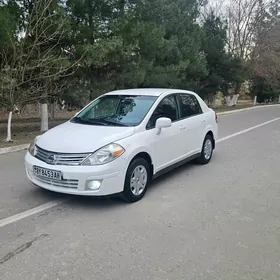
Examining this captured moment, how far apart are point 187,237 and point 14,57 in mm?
7511

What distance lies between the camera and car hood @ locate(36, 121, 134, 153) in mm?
4117

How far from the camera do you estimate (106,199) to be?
14.9 ft

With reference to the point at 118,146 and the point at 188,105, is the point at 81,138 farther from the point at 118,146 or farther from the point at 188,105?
the point at 188,105

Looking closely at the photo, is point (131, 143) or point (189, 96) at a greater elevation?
point (189, 96)

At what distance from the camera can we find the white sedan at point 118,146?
4.05 meters

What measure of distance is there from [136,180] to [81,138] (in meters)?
1.00

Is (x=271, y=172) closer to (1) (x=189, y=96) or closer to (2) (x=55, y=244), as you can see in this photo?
(1) (x=189, y=96)

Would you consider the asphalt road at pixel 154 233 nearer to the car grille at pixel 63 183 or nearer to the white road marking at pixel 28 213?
the white road marking at pixel 28 213

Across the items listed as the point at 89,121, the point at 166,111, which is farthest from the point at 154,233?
the point at 166,111

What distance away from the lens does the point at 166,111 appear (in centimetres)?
537

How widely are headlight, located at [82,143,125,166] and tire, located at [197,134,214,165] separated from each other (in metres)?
2.89

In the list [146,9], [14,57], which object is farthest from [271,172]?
[146,9]

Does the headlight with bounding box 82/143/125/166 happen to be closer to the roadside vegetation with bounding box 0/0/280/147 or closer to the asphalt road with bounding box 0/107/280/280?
the asphalt road with bounding box 0/107/280/280

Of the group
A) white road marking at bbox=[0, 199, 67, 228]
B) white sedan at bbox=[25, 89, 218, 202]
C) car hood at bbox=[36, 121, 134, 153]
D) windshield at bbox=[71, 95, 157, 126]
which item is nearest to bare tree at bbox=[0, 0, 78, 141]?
windshield at bbox=[71, 95, 157, 126]
